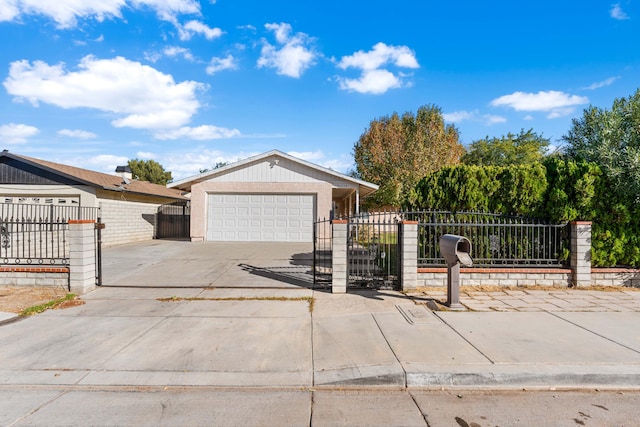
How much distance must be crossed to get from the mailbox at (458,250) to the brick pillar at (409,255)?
1.06 metres

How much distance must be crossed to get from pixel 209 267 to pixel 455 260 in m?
6.87

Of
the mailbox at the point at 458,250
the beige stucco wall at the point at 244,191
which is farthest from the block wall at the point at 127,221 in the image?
the mailbox at the point at 458,250

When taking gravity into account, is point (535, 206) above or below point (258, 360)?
above

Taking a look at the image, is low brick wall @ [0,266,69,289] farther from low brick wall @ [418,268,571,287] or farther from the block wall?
low brick wall @ [418,268,571,287]

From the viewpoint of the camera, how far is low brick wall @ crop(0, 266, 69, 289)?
693 cm

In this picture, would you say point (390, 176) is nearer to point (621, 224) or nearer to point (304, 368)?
point (621, 224)

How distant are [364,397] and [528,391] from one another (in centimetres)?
175

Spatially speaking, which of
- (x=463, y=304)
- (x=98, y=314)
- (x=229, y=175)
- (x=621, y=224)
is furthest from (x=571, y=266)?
(x=229, y=175)

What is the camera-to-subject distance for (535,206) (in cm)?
745

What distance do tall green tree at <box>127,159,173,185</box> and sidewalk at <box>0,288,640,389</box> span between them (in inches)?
1938

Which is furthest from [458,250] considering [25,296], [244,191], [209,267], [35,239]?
[244,191]

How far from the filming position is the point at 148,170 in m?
51.3

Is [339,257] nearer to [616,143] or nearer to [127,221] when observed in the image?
[616,143]

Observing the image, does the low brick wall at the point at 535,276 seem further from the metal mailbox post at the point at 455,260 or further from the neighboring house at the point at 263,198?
the neighboring house at the point at 263,198
